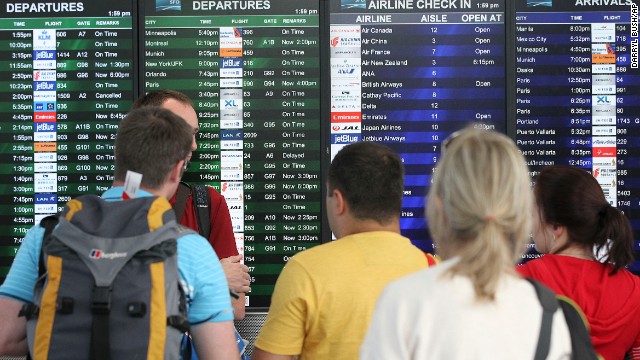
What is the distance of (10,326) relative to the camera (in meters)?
2.43

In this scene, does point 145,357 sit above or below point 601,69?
below

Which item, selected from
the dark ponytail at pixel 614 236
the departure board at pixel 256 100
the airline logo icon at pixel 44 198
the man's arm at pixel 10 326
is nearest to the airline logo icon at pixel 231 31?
the departure board at pixel 256 100

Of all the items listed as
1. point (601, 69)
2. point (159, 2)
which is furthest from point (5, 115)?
point (601, 69)

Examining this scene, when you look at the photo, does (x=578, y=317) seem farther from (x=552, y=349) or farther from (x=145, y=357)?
(x=145, y=357)

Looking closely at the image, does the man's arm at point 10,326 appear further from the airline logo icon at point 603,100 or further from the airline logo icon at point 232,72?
the airline logo icon at point 603,100

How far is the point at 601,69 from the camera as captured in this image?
445 centimetres

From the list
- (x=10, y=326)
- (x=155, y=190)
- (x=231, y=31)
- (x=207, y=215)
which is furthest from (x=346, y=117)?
(x=10, y=326)

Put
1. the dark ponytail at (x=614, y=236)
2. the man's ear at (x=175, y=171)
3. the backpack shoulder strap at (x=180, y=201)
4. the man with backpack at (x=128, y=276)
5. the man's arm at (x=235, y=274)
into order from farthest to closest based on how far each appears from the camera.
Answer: the backpack shoulder strap at (x=180, y=201)
the man's arm at (x=235, y=274)
the dark ponytail at (x=614, y=236)
the man's ear at (x=175, y=171)
the man with backpack at (x=128, y=276)

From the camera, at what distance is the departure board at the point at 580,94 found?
4.42m

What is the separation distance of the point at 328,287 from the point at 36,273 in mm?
834

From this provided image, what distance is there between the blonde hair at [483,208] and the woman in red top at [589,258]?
130cm

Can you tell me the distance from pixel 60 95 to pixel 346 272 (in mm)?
2490

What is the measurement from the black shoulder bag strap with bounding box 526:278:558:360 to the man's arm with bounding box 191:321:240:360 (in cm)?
90

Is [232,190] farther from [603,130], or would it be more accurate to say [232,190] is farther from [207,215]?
[603,130]
